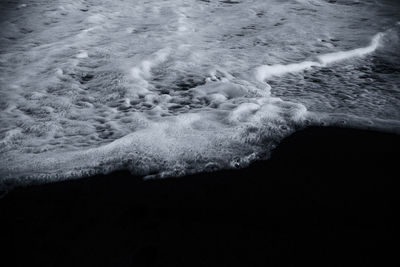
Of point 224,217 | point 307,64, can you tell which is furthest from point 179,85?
point 224,217

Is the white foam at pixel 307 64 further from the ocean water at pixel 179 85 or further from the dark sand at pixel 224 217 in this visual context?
the dark sand at pixel 224 217

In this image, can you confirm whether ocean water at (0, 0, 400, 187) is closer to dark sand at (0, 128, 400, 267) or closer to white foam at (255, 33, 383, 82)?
white foam at (255, 33, 383, 82)

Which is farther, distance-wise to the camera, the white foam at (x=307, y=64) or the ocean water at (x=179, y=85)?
the white foam at (x=307, y=64)

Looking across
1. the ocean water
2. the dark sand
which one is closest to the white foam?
the ocean water

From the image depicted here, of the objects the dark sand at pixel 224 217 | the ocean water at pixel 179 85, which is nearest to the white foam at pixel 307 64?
the ocean water at pixel 179 85

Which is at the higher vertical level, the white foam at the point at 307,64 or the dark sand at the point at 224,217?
the white foam at the point at 307,64
